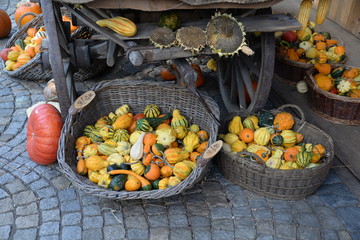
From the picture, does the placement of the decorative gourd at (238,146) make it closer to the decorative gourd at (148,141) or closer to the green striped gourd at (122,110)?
the decorative gourd at (148,141)

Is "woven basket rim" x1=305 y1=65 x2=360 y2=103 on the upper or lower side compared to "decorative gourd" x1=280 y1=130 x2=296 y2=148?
upper

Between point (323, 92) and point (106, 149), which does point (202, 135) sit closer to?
point (106, 149)

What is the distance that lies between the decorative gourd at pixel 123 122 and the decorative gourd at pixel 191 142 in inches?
23.1

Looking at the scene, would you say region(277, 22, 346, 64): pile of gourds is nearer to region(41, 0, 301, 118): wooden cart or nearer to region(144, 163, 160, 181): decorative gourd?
region(41, 0, 301, 118): wooden cart

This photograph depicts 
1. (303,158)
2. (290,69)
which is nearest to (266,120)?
(303,158)

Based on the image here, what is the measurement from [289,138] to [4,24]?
4.90 metres

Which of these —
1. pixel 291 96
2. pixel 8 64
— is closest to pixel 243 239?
pixel 291 96

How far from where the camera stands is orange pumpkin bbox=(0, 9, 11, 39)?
582 centimetres

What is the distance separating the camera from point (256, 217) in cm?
296

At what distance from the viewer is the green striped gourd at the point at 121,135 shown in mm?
3303

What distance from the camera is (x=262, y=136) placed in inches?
129

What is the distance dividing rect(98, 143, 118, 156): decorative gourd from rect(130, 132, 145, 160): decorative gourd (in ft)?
0.58

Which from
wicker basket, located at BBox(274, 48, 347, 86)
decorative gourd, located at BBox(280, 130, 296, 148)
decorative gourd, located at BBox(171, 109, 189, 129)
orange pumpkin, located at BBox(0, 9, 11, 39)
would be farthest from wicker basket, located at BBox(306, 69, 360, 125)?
orange pumpkin, located at BBox(0, 9, 11, 39)

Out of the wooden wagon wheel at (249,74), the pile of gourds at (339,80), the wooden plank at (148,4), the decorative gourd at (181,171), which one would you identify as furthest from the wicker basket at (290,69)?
the decorative gourd at (181,171)
